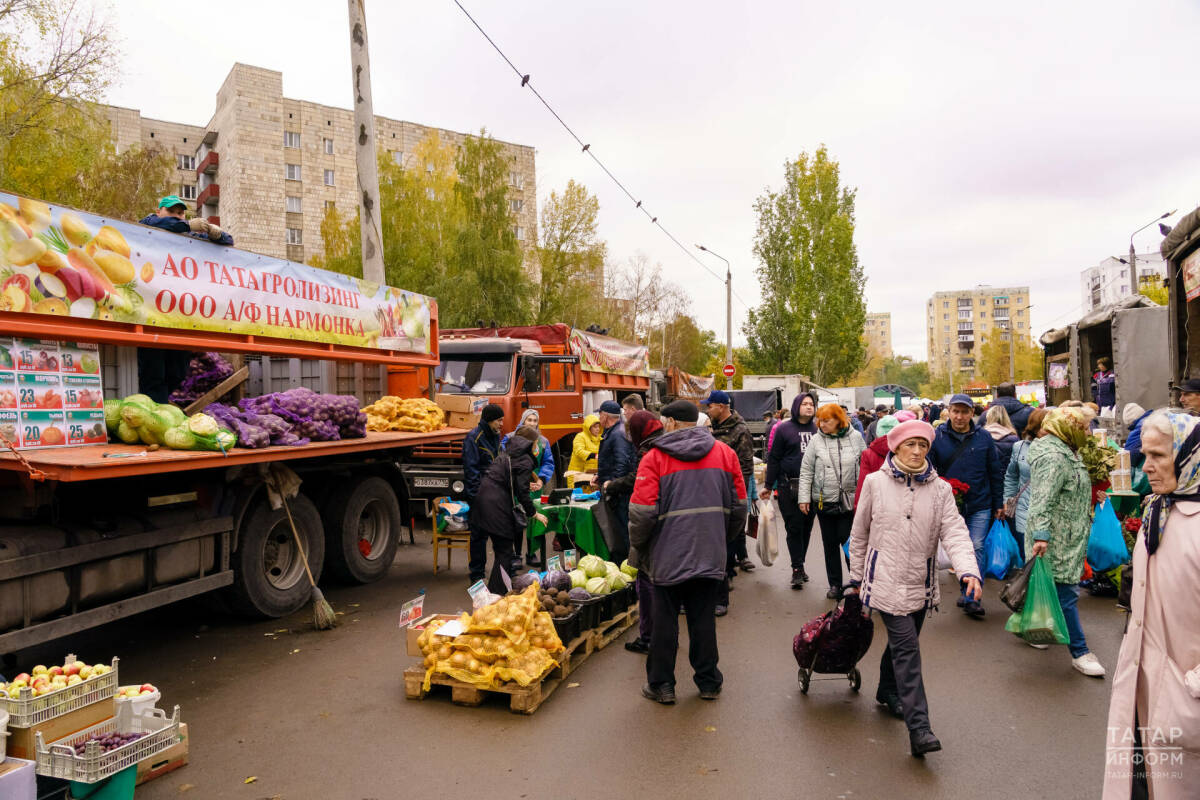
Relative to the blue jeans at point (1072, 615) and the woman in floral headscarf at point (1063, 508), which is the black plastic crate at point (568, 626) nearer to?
the woman in floral headscarf at point (1063, 508)

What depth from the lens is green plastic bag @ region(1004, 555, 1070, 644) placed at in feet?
18.5

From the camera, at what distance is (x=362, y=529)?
8.86 m

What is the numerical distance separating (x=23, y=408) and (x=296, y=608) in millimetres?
3192

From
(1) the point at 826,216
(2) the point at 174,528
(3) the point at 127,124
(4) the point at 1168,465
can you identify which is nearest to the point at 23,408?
(2) the point at 174,528

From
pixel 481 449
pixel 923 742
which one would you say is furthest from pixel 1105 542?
pixel 481 449

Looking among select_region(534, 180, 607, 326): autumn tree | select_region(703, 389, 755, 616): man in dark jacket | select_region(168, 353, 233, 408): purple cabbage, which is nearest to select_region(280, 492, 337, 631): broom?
select_region(168, 353, 233, 408): purple cabbage

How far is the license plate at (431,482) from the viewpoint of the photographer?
1161cm

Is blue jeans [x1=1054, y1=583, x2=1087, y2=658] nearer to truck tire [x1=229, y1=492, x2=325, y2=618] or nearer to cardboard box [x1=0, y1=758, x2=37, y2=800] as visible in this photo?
cardboard box [x1=0, y1=758, x2=37, y2=800]

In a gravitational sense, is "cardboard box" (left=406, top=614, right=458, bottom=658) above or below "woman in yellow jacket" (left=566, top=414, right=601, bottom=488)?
below

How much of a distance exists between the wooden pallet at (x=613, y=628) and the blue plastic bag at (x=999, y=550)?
3.39 meters

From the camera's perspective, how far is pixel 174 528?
5887 millimetres

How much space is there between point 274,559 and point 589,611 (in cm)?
316

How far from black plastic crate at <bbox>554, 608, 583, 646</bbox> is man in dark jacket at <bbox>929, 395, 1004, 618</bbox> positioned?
12.0ft

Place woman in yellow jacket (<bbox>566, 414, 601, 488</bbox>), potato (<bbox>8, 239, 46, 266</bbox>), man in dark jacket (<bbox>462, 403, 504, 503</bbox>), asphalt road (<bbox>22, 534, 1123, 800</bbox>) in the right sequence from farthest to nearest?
woman in yellow jacket (<bbox>566, 414, 601, 488</bbox>), man in dark jacket (<bbox>462, 403, 504, 503</bbox>), potato (<bbox>8, 239, 46, 266</bbox>), asphalt road (<bbox>22, 534, 1123, 800</bbox>)
